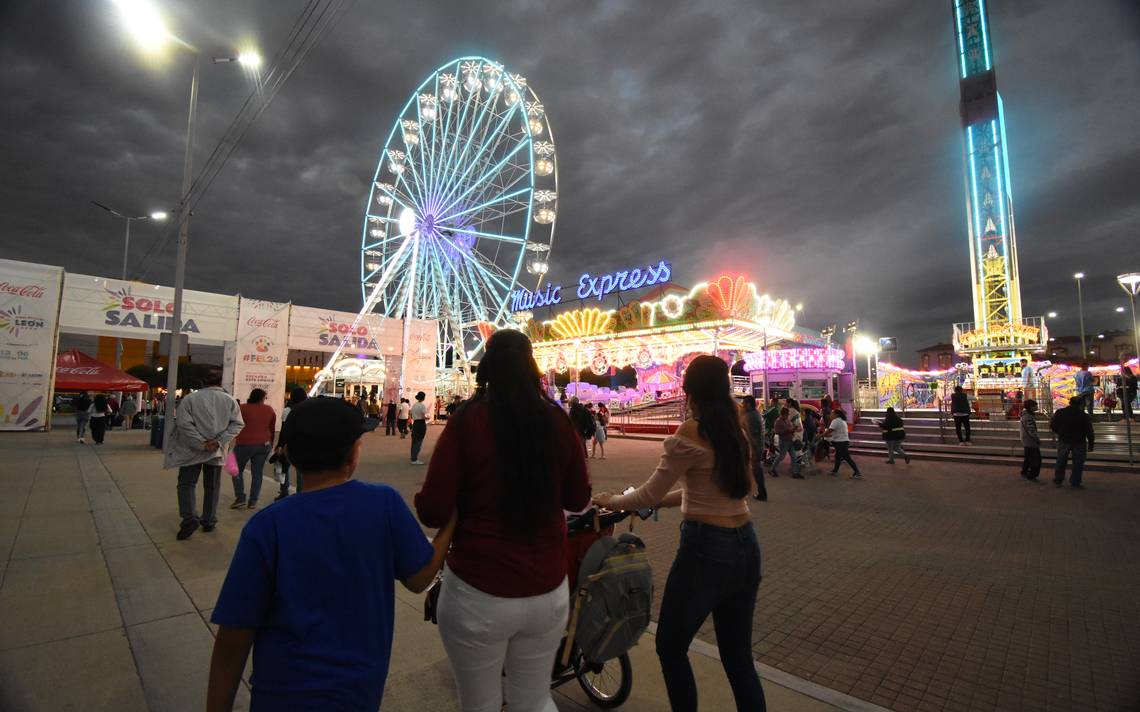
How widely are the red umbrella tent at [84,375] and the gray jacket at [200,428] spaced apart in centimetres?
1741

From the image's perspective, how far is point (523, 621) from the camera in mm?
1636

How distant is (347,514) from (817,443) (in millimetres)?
13574

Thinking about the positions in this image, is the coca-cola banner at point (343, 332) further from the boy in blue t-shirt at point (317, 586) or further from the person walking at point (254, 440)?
the boy in blue t-shirt at point (317, 586)

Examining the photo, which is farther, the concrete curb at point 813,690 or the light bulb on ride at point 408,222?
the light bulb on ride at point 408,222

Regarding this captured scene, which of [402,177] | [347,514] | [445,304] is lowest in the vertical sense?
[347,514]

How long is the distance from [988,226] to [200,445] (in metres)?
47.5

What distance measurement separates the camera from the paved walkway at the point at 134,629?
281cm

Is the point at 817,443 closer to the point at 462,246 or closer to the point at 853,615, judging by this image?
the point at 853,615

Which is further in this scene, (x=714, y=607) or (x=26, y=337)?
(x=26, y=337)

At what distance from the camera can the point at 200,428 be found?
5.90 metres

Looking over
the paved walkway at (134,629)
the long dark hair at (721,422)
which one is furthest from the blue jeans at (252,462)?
the long dark hair at (721,422)

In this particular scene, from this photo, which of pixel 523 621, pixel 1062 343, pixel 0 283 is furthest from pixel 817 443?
pixel 1062 343

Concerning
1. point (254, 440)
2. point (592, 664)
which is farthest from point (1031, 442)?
point (254, 440)

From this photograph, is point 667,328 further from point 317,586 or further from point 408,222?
point 317,586
